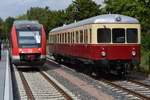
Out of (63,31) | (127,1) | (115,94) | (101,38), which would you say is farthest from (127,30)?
(127,1)

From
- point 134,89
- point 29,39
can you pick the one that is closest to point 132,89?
point 134,89

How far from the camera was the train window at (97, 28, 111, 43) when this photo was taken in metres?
18.6

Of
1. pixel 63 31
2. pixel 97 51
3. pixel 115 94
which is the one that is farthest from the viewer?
pixel 63 31

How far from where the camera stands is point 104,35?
18.6 metres

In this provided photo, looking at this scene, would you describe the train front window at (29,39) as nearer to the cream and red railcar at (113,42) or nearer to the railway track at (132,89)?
the cream and red railcar at (113,42)

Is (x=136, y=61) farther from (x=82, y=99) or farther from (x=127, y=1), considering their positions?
(x=127, y=1)

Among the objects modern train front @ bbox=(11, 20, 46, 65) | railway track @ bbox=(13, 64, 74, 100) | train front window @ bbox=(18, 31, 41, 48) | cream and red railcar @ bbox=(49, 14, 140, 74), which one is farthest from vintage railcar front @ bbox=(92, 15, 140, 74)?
train front window @ bbox=(18, 31, 41, 48)

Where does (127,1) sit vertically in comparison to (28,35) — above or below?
above

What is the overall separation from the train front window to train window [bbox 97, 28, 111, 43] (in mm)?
6456

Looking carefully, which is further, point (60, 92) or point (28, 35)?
point (28, 35)

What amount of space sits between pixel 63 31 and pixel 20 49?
4962mm

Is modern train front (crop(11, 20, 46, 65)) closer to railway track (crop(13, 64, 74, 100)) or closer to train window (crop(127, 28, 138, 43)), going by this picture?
railway track (crop(13, 64, 74, 100))

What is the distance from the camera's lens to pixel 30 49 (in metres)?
24.0

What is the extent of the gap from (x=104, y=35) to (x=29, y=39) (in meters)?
6.89
